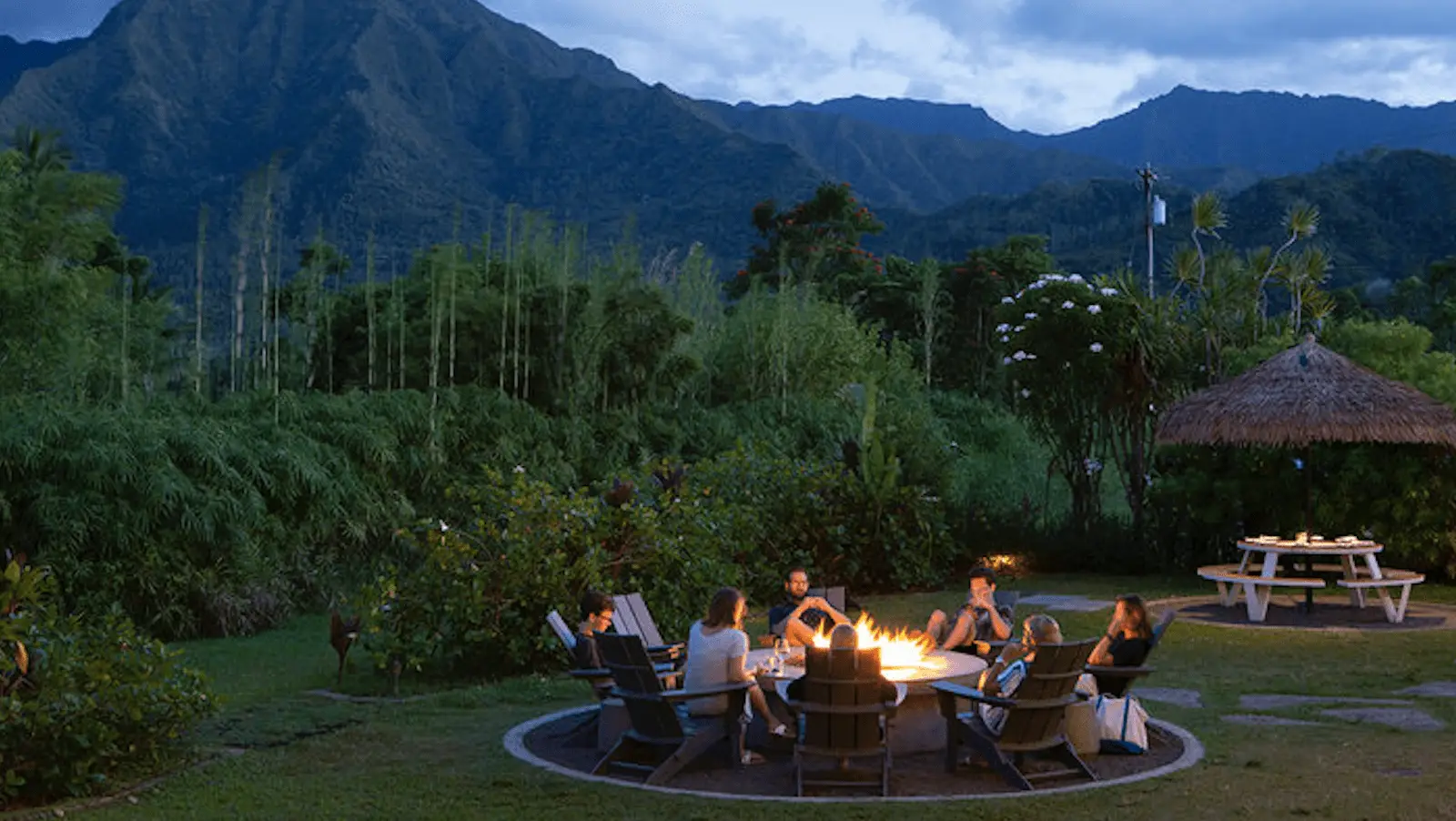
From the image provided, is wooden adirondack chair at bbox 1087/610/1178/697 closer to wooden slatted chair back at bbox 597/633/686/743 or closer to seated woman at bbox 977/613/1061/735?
seated woman at bbox 977/613/1061/735

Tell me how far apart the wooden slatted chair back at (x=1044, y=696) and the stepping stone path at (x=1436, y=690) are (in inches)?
132

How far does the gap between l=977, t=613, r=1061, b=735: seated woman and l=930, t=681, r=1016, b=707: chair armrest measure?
161 millimetres

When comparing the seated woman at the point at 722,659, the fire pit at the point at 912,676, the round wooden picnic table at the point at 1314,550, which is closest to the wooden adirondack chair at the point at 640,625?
the fire pit at the point at 912,676

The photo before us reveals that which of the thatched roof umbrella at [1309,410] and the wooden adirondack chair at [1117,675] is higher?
the thatched roof umbrella at [1309,410]

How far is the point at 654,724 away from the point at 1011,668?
1.64 metres

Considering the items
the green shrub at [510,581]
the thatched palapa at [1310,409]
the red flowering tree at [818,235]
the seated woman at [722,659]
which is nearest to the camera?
the seated woman at [722,659]

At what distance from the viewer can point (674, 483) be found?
39.4ft

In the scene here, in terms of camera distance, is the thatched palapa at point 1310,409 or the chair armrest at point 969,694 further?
the thatched palapa at point 1310,409

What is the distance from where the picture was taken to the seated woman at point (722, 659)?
22.6 ft

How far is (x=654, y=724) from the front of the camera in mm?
6770

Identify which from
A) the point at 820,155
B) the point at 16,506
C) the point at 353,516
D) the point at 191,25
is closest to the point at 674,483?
the point at 353,516

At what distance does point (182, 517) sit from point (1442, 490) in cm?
1107

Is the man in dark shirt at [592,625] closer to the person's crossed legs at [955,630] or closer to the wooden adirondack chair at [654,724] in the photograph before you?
the wooden adirondack chair at [654,724]

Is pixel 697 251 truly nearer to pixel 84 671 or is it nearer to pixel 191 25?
pixel 84 671
